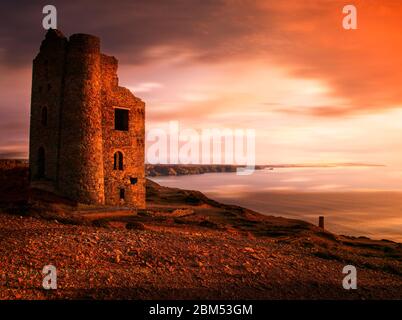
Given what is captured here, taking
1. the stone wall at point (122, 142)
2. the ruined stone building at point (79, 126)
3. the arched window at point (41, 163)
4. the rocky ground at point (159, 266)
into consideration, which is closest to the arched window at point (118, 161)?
the ruined stone building at point (79, 126)

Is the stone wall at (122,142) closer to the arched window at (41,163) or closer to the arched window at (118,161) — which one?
the arched window at (118,161)

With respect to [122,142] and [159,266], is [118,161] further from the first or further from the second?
[159,266]

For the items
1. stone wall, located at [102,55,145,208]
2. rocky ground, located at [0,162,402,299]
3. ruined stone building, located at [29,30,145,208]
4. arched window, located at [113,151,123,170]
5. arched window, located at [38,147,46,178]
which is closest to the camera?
rocky ground, located at [0,162,402,299]

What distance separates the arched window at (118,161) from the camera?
2923 cm

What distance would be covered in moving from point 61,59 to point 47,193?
9.06 metres

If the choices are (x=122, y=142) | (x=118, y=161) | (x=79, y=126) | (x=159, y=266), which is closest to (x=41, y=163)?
(x=79, y=126)

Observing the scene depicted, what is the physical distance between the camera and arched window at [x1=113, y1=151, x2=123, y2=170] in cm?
2923

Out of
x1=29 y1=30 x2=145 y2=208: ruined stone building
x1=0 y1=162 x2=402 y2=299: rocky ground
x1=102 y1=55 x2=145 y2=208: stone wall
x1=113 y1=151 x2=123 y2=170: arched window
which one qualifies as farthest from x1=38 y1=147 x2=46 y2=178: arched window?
x1=0 y1=162 x2=402 y2=299: rocky ground

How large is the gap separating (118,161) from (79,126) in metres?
4.11

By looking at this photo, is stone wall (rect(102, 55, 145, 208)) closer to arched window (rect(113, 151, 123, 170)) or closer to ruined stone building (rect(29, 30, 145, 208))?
ruined stone building (rect(29, 30, 145, 208))

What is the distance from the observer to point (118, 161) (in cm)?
2934

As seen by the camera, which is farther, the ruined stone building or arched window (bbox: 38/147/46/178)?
arched window (bbox: 38/147/46/178)
